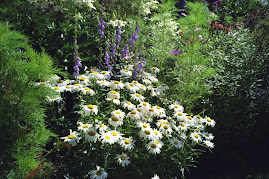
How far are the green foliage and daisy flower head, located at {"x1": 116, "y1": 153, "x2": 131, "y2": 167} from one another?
2.54ft

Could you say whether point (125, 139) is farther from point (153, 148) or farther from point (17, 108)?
point (17, 108)

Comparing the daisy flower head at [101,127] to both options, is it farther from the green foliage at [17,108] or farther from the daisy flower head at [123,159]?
the green foliage at [17,108]

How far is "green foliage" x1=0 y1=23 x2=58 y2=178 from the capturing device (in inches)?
72.2

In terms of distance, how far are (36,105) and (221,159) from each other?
8.95 feet

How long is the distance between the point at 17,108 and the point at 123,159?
1.09 metres

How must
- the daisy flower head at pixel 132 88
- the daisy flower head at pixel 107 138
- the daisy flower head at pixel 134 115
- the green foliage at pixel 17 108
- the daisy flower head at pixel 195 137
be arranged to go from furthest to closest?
the daisy flower head at pixel 132 88 < the daisy flower head at pixel 195 137 < the daisy flower head at pixel 134 115 < the daisy flower head at pixel 107 138 < the green foliage at pixel 17 108

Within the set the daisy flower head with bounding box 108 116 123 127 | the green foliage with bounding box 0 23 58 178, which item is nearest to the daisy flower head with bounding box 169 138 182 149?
the daisy flower head with bounding box 108 116 123 127

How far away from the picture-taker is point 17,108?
1854mm

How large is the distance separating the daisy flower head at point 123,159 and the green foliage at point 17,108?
2.54 feet

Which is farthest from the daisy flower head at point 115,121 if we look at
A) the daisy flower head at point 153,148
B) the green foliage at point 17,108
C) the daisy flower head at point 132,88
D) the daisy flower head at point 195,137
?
the daisy flower head at point 195,137

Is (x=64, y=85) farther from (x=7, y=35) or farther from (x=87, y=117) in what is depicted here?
(x=7, y=35)

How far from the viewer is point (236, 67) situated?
3934mm

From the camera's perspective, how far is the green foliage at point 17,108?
1.83 m

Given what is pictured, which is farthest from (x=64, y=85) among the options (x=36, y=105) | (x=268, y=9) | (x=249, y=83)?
(x=268, y=9)
